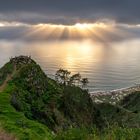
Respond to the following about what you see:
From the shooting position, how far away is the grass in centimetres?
3604

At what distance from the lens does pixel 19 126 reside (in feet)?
132

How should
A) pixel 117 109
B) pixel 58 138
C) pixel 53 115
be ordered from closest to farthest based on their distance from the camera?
pixel 58 138, pixel 53 115, pixel 117 109

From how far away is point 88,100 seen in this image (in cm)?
11119

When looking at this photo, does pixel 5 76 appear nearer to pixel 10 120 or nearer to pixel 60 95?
pixel 60 95

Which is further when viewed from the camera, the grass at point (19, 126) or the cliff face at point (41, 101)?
the cliff face at point (41, 101)

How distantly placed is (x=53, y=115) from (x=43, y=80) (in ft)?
47.3

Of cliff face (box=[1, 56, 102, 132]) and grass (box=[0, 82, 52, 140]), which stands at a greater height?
grass (box=[0, 82, 52, 140])

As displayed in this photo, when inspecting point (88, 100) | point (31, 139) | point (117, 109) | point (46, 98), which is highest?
point (31, 139)

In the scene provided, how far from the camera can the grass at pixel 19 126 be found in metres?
36.0

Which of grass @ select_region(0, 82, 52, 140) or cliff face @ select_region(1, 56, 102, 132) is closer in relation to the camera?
A: grass @ select_region(0, 82, 52, 140)

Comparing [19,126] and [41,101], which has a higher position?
[19,126]

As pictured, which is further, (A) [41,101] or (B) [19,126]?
(A) [41,101]

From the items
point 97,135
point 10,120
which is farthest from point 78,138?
point 10,120

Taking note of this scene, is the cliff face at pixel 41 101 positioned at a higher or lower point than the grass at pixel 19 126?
lower
